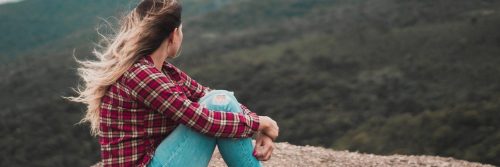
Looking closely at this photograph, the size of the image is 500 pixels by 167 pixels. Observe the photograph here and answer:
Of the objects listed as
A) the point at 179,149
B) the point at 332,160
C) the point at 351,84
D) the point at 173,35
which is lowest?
the point at 179,149

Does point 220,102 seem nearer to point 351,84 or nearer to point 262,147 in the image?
point 262,147

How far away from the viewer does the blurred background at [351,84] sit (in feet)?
107

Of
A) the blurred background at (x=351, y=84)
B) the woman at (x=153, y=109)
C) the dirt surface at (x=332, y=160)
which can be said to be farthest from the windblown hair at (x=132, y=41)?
the dirt surface at (x=332, y=160)

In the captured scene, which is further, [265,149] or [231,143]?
[265,149]

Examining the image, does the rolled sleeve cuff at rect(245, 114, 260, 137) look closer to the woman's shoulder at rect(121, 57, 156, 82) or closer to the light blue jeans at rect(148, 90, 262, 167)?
A: the light blue jeans at rect(148, 90, 262, 167)

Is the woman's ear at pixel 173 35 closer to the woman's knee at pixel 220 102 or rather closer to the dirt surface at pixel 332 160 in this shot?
the woman's knee at pixel 220 102

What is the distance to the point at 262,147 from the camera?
288 cm

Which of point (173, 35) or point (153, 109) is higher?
point (173, 35)

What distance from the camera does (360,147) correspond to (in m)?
31.9

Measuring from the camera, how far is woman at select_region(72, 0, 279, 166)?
2525mm

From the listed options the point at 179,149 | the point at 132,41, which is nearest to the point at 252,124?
the point at 179,149

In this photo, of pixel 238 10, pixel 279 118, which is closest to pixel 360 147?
pixel 279 118

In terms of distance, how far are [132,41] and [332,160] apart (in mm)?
4349

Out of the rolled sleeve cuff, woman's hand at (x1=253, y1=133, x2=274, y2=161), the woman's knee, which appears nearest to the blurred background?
the woman's knee
